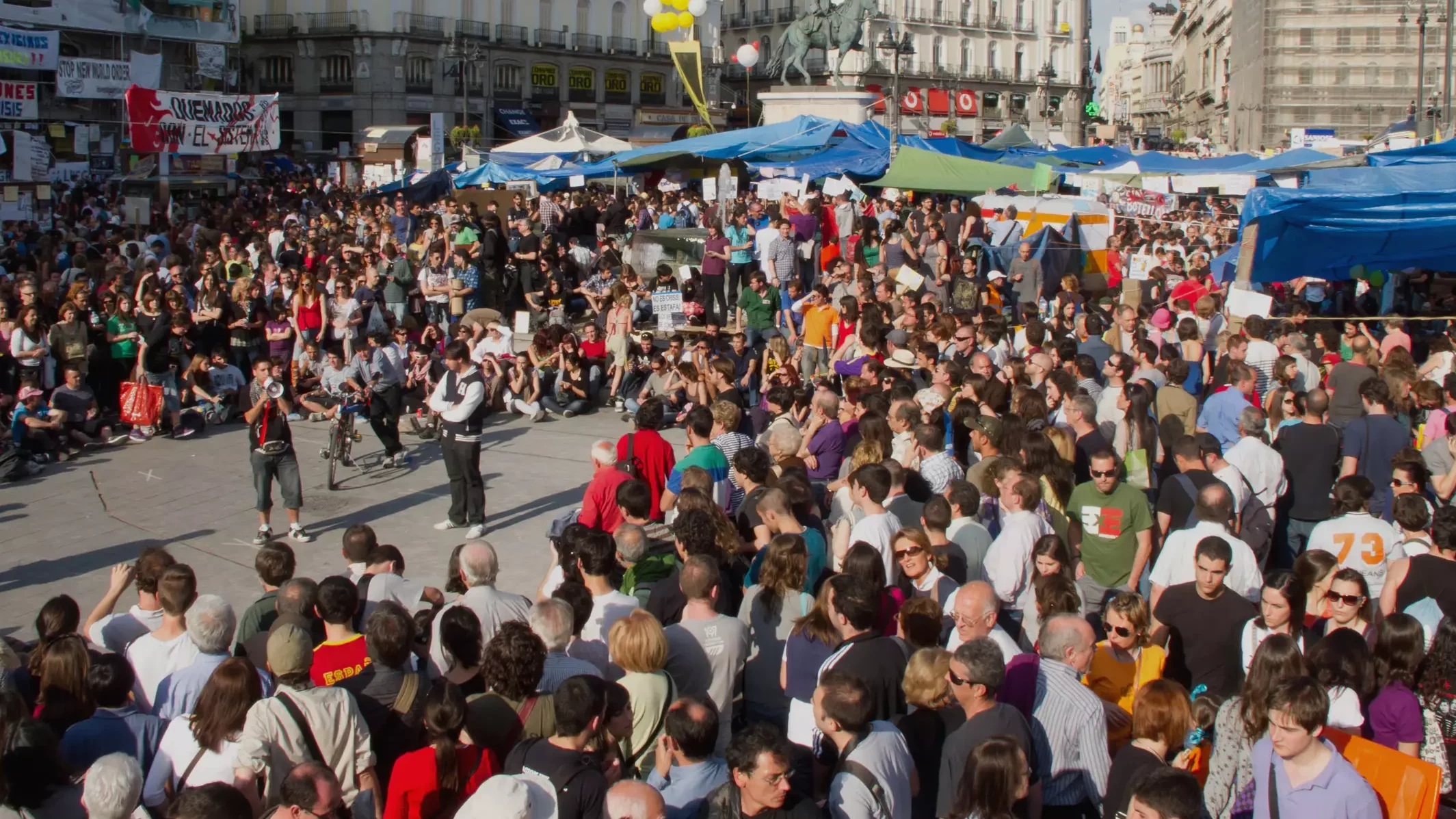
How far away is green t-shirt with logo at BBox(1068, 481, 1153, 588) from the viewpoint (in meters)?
6.61

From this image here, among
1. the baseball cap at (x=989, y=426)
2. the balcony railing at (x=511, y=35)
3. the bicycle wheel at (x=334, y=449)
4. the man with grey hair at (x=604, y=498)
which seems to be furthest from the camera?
the balcony railing at (x=511, y=35)

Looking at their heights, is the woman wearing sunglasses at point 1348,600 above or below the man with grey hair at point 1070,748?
above

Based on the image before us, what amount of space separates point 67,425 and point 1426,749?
11817 mm

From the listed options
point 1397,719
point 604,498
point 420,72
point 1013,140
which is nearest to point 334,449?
point 604,498

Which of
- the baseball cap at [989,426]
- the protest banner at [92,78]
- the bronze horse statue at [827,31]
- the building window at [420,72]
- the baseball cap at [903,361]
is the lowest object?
the baseball cap at [989,426]

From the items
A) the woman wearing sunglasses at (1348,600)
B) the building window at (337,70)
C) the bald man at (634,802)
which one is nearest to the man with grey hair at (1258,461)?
the woman wearing sunglasses at (1348,600)

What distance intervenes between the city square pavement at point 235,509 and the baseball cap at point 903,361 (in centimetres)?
290

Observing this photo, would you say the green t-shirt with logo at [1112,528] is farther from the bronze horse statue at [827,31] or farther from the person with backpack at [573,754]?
the bronze horse statue at [827,31]

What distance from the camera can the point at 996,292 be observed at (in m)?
15.5

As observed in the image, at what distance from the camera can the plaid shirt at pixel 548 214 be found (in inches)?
870

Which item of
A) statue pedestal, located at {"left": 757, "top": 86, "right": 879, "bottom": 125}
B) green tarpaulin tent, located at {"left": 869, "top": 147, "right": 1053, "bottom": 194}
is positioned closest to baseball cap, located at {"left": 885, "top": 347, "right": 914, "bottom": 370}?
green tarpaulin tent, located at {"left": 869, "top": 147, "right": 1053, "bottom": 194}

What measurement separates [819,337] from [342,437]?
461 centimetres

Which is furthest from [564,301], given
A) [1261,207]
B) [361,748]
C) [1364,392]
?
[361,748]

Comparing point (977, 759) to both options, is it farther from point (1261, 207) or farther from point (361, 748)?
point (1261, 207)
